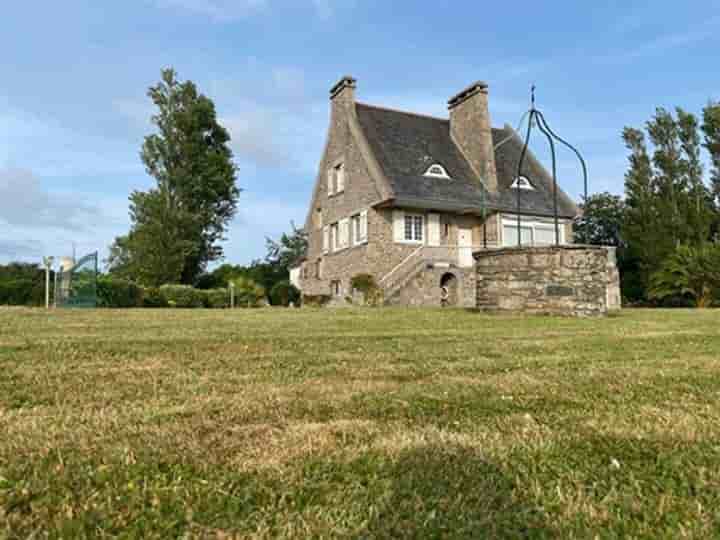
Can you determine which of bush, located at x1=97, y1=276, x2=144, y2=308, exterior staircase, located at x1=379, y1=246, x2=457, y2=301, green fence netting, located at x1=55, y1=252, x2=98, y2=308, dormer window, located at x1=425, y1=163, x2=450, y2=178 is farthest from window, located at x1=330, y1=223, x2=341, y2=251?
green fence netting, located at x1=55, y1=252, x2=98, y2=308

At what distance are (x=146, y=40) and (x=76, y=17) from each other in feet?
5.81

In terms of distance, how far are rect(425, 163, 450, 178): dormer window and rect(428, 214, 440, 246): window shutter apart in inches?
70.5

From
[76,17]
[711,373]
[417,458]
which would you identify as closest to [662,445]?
[417,458]

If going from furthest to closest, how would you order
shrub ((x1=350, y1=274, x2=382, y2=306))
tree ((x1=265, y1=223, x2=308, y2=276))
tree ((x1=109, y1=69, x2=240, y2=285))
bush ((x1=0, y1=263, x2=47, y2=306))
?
tree ((x1=265, y1=223, x2=308, y2=276)) → tree ((x1=109, y1=69, x2=240, y2=285)) → bush ((x1=0, y1=263, x2=47, y2=306)) → shrub ((x1=350, y1=274, x2=382, y2=306))

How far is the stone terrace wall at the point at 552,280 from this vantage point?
10.7m

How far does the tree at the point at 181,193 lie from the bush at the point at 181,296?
6838 mm

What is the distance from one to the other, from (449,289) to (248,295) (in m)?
8.85

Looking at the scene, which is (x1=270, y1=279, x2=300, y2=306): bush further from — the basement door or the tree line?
the tree line

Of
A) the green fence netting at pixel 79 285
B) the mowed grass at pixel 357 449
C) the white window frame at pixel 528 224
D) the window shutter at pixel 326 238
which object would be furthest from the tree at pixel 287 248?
the mowed grass at pixel 357 449

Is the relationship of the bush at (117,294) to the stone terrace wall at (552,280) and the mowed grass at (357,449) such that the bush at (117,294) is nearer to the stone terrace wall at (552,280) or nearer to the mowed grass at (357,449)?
the stone terrace wall at (552,280)

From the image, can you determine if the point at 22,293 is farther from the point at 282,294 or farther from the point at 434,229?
the point at 434,229

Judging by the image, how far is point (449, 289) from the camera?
806 inches

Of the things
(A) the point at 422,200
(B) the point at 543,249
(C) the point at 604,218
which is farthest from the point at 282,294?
(C) the point at 604,218

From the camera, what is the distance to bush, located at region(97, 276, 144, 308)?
57.1 ft
